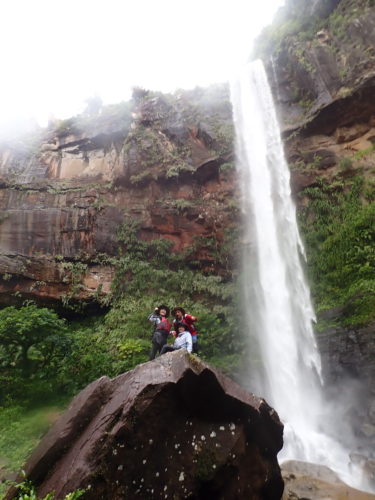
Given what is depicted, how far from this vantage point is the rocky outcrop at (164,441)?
3.36 metres

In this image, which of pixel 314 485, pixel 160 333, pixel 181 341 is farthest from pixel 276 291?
pixel 314 485

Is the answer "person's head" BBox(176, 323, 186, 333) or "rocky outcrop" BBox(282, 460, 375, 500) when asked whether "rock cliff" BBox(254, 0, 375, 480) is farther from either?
"person's head" BBox(176, 323, 186, 333)

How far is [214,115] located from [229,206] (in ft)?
21.1

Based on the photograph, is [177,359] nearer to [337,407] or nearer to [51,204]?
[337,407]

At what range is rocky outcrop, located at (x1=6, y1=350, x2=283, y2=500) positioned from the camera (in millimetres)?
3359

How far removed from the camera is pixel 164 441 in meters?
3.69

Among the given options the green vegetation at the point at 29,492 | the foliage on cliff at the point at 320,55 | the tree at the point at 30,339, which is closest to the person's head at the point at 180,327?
the green vegetation at the point at 29,492

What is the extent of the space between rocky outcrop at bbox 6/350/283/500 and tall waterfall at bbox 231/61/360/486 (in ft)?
9.30

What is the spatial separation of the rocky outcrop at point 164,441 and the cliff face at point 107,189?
32.5 feet

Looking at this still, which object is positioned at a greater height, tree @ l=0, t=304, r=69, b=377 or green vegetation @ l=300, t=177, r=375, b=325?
green vegetation @ l=300, t=177, r=375, b=325

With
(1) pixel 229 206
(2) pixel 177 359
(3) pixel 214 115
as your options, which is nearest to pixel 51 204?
(1) pixel 229 206

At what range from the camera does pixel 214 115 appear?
62.1ft

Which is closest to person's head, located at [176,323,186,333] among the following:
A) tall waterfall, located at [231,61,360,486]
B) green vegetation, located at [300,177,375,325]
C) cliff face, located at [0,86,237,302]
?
tall waterfall, located at [231,61,360,486]

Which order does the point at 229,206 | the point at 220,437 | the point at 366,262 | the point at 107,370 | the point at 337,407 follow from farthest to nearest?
the point at 229,206 < the point at 366,262 < the point at 107,370 < the point at 337,407 < the point at 220,437
